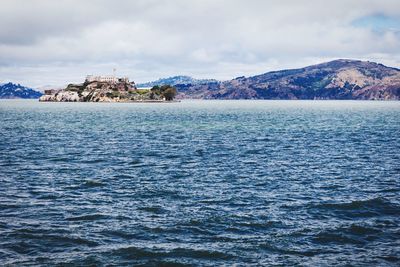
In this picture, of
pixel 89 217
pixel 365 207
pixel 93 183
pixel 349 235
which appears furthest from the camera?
pixel 93 183

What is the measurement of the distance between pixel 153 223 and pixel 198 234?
3368mm

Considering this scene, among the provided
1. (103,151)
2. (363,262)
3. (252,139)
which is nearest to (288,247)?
(363,262)

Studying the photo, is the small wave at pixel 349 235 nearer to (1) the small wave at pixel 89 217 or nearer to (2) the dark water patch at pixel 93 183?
(1) the small wave at pixel 89 217

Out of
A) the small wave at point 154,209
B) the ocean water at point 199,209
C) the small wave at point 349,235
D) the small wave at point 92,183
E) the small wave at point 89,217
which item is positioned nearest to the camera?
the ocean water at point 199,209


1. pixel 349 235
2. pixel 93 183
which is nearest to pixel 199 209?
pixel 349 235

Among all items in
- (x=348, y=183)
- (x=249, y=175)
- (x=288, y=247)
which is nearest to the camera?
(x=288, y=247)

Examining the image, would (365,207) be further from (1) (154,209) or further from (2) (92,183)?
(2) (92,183)

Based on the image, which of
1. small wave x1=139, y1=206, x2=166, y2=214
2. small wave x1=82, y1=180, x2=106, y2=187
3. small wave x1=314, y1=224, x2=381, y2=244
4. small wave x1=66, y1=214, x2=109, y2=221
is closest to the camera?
small wave x1=314, y1=224, x2=381, y2=244

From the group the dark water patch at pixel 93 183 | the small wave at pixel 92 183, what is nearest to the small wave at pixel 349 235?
the dark water patch at pixel 93 183

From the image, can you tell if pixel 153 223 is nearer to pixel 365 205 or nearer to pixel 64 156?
pixel 365 205

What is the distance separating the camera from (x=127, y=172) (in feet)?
139

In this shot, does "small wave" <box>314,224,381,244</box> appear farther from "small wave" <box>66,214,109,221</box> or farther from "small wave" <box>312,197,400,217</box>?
"small wave" <box>66,214,109,221</box>

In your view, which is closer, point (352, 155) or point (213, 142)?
point (352, 155)

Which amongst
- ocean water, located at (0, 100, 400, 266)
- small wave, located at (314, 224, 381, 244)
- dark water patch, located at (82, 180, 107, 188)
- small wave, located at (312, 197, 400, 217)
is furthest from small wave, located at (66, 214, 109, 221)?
small wave, located at (312, 197, 400, 217)
